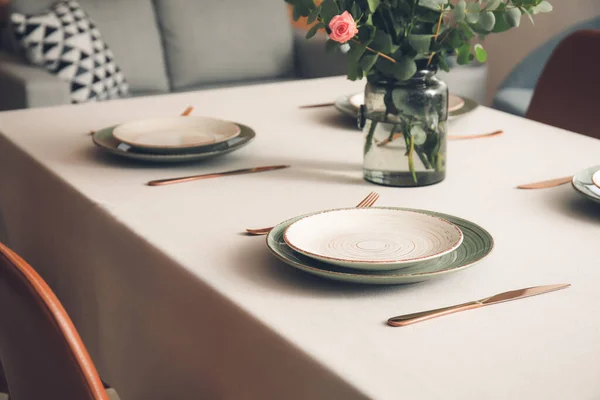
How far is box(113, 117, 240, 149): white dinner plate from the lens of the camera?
1275 mm

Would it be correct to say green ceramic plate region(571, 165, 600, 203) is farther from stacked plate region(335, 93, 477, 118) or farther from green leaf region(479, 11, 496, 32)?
stacked plate region(335, 93, 477, 118)

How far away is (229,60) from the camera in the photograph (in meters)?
3.82

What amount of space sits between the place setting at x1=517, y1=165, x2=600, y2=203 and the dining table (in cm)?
2

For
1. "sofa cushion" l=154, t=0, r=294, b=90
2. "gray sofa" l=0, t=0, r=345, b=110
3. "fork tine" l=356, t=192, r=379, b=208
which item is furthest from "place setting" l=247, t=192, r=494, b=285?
"sofa cushion" l=154, t=0, r=294, b=90

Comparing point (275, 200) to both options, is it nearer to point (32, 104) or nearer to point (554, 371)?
point (554, 371)

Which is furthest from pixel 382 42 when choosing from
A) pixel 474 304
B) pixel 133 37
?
pixel 133 37

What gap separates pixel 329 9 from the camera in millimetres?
1023

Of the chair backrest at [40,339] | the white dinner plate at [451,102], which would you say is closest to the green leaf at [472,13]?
the white dinner plate at [451,102]

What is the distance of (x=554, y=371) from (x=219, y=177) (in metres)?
0.64

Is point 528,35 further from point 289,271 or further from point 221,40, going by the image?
point 289,271

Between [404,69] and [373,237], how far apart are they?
0.26 metres

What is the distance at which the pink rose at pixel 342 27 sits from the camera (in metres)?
0.95

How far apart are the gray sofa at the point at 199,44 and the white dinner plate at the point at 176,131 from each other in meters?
2.12

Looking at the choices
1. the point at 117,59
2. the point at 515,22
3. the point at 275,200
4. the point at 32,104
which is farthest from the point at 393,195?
the point at 117,59
